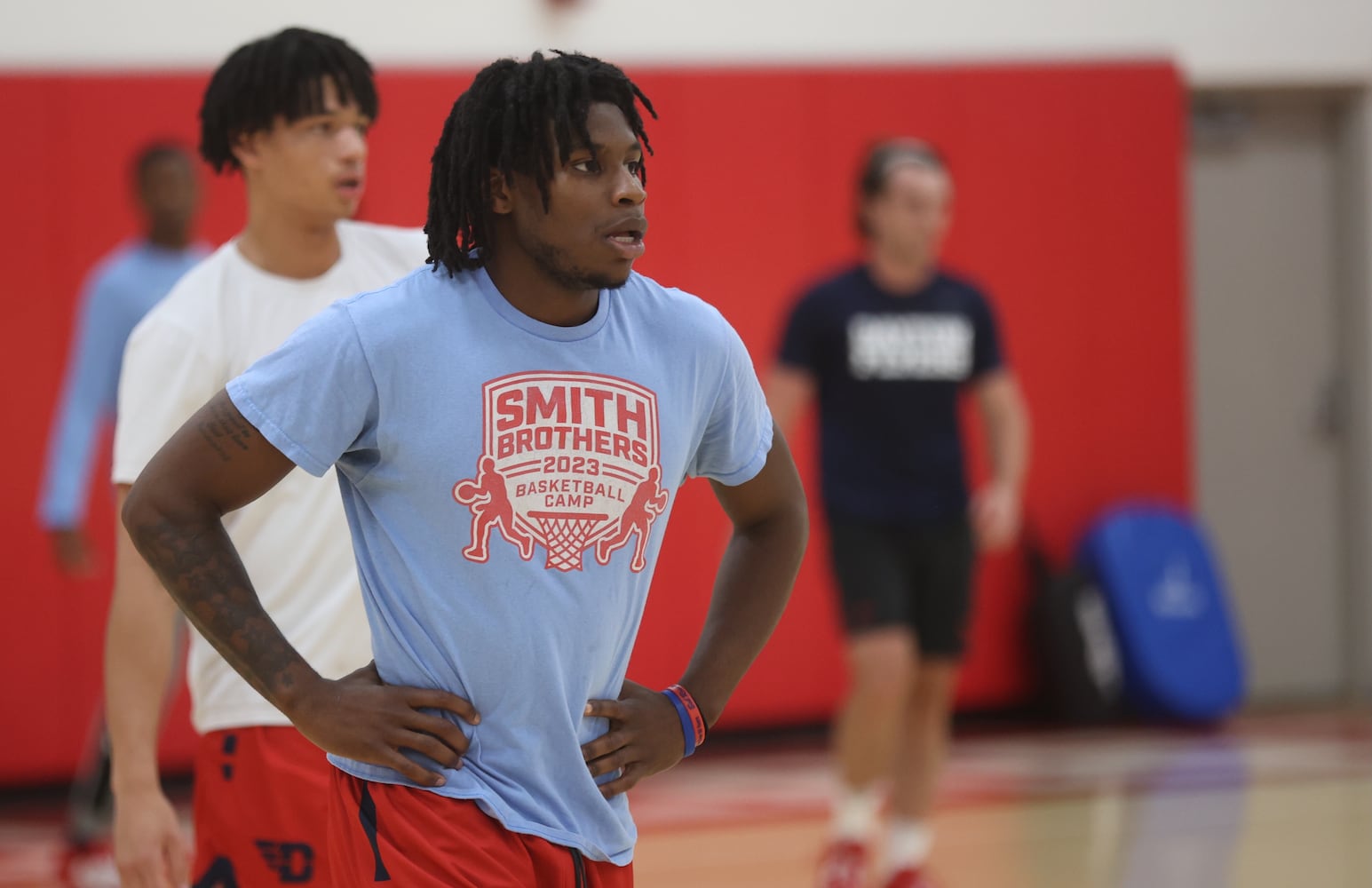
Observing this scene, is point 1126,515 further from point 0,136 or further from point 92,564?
point 0,136

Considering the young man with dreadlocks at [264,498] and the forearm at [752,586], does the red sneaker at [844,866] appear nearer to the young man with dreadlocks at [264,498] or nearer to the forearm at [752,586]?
the young man with dreadlocks at [264,498]

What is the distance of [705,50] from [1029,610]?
116 inches

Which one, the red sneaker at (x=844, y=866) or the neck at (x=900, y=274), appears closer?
the red sneaker at (x=844, y=866)

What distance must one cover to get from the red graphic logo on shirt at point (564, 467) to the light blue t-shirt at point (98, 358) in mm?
3572

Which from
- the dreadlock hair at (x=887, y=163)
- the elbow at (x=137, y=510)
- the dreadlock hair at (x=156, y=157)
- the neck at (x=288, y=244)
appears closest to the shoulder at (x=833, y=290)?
the dreadlock hair at (x=887, y=163)

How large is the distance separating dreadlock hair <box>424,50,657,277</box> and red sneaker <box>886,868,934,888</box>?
10.5 feet

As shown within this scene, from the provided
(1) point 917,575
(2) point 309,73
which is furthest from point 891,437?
(2) point 309,73

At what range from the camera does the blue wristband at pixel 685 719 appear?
2121mm

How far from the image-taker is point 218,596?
1.90 meters

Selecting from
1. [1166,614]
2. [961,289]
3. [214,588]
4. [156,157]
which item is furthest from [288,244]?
[1166,614]

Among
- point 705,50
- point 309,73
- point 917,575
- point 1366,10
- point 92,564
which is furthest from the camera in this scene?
point 1366,10

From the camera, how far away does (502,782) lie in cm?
193

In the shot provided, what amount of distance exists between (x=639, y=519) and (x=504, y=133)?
1.57ft

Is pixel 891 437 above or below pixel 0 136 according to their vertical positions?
below
